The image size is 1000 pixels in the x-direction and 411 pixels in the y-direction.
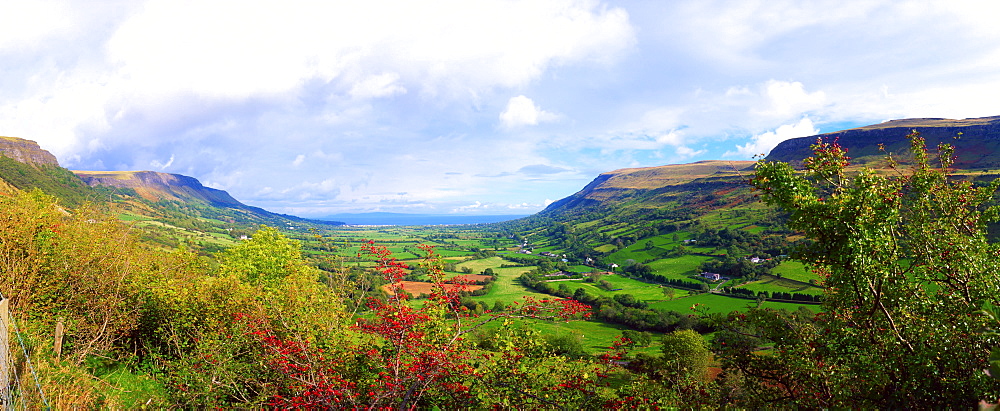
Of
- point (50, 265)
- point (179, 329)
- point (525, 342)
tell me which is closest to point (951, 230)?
point (525, 342)

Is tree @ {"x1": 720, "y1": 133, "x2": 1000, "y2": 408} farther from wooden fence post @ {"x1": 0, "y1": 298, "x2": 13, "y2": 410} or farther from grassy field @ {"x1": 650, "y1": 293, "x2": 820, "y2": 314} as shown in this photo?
grassy field @ {"x1": 650, "y1": 293, "x2": 820, "y2": 314}

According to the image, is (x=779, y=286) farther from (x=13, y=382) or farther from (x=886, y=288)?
(x=13, y=382)

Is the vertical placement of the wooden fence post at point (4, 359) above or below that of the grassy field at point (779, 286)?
above

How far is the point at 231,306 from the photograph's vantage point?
1619cm

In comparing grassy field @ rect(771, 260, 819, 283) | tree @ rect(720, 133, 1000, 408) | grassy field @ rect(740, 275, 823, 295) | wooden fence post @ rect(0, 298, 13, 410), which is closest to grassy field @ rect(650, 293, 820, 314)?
grassy field @ rect(740, 275, 823, 295)

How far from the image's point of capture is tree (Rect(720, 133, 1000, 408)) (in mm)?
6367

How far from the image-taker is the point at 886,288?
23.2 feet

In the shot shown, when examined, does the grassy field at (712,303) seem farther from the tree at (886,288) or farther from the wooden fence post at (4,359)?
the wooden fence post at (4,359)

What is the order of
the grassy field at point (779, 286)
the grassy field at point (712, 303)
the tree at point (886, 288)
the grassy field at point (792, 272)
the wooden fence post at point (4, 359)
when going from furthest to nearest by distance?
the grassy field at point (792, 272) → the grassy field at point (779, 286) → the grassy field at point (712, 303) → the wooden fence post at point (4, 359) → the tree at point (886, 288)

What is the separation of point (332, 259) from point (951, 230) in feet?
74.5

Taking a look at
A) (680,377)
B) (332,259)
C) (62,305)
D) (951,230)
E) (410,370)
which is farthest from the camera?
(332,259)

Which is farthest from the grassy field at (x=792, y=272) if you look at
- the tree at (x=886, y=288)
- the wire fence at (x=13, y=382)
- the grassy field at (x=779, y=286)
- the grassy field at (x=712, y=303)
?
the wire fence at (x=13, y=382)

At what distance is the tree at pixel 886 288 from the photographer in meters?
6.37

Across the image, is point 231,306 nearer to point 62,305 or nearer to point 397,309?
point 62,305
